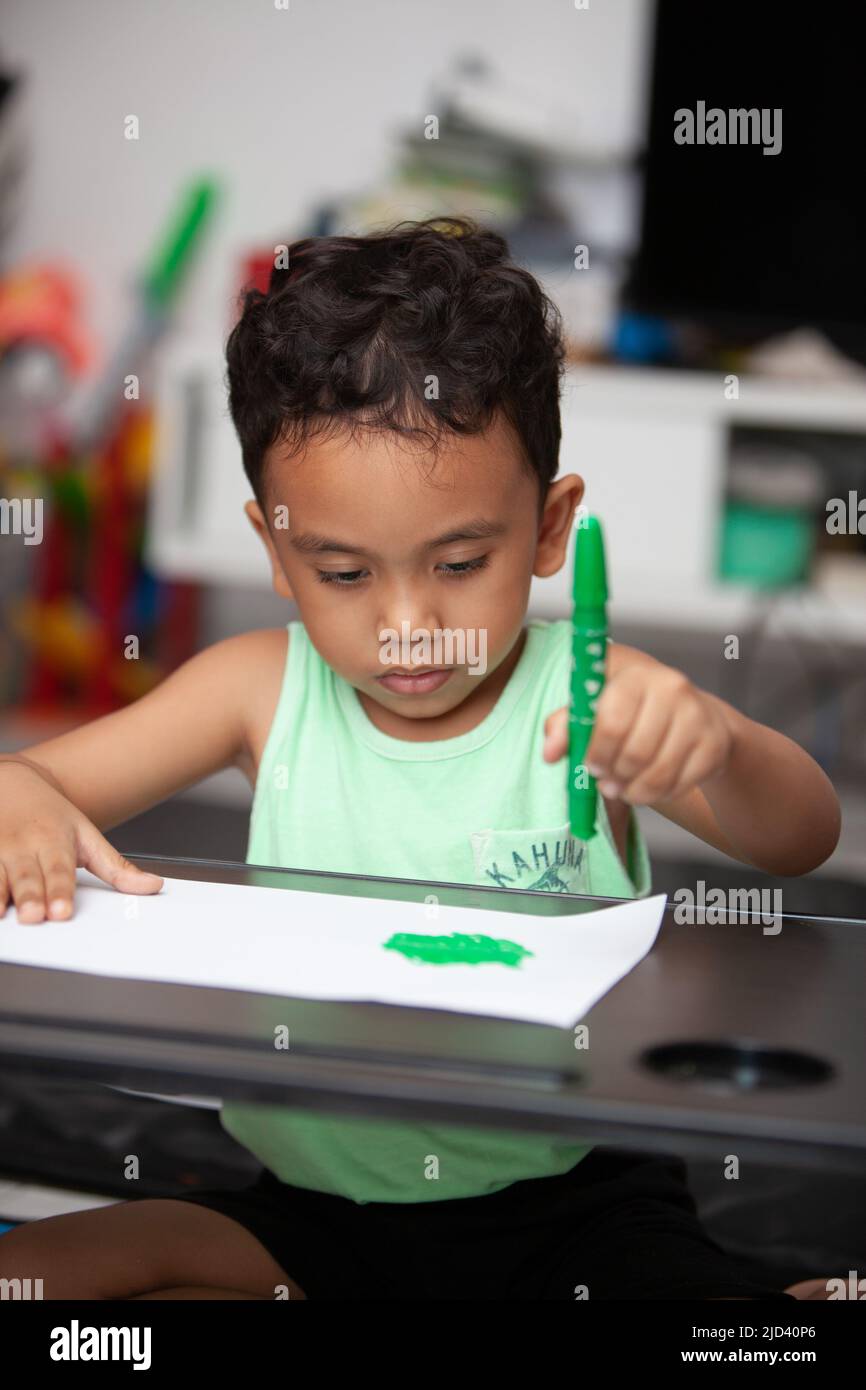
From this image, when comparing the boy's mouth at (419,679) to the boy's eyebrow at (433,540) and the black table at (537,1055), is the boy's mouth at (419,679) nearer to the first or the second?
the boy's eyebrow at (433,540)

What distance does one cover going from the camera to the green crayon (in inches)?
23.1

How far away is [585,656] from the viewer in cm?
61

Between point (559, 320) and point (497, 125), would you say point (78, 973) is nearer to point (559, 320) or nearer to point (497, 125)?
point (559, 320)

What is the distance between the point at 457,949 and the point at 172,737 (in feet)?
1.39

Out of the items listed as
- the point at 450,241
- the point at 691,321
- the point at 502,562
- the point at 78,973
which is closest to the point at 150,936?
the point at 78,973

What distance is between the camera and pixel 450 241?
1016 millimetres

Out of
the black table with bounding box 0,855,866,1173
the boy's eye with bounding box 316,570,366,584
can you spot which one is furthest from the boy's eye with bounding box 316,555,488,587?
the black table with bounding box 0,855,866,1173

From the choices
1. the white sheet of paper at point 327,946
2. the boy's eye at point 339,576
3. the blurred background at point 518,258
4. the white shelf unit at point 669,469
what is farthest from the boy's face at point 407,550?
the white shelf unit at point 669,469

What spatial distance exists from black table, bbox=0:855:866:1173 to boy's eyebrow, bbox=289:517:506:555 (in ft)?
1.05

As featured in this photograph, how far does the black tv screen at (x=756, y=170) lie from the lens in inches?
95.6

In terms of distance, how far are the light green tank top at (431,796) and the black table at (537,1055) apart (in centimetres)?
34

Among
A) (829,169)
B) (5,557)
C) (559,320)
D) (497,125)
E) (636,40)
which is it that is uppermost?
(636,40)

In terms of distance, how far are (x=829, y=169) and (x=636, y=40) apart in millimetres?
578

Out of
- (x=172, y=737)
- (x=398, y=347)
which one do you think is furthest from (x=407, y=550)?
(x=172, y=737)
